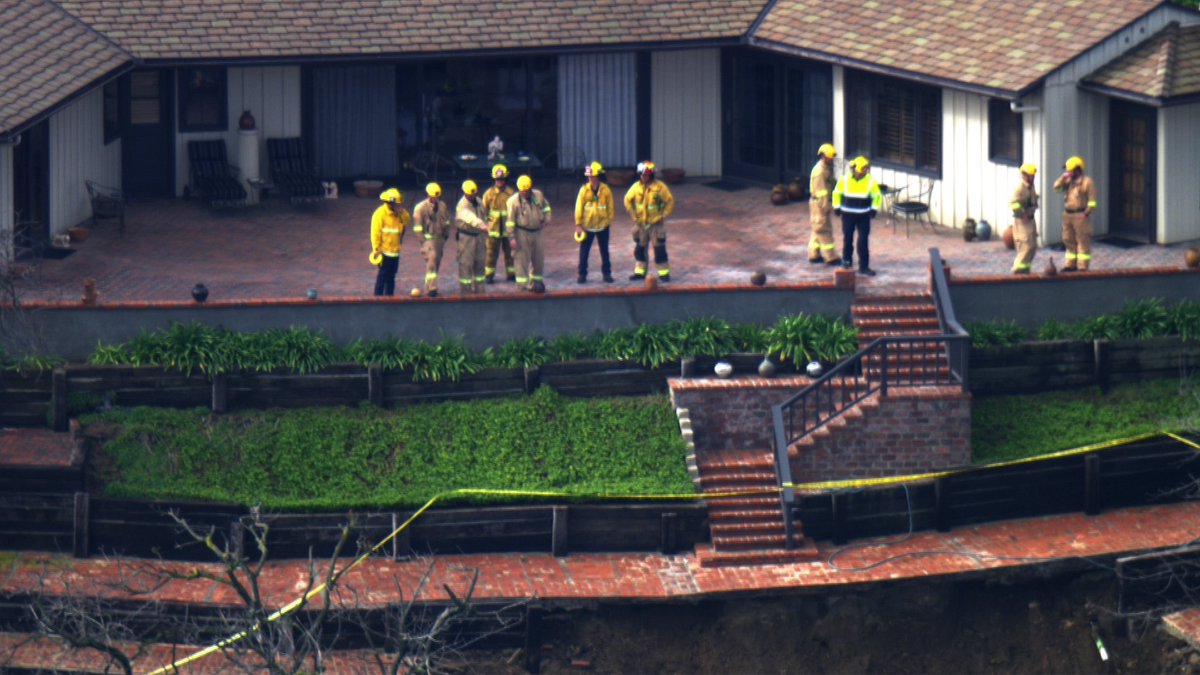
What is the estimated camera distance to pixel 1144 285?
34.9 metres

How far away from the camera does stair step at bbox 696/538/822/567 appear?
31.9m

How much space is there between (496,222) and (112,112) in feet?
25.0

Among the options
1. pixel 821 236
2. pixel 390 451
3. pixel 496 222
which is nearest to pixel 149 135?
pixel 496 222

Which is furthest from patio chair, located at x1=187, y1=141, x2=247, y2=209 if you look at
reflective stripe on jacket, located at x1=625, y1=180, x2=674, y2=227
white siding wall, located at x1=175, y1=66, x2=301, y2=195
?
reflective stripe on jacket, located at x1=625, y1=180, x2=674, y2=227

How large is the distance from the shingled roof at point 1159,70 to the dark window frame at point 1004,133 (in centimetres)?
120

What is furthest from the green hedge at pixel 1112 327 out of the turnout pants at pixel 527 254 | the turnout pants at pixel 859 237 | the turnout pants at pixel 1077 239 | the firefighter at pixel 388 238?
the firefighter at pixel 388 238

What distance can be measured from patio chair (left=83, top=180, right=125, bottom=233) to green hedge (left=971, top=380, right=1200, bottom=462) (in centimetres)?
1284

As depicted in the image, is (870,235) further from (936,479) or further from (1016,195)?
(936,479)

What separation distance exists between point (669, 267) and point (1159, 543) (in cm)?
810

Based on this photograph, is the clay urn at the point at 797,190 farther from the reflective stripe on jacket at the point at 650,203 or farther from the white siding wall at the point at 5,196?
the white siding wall at the point at 5,196

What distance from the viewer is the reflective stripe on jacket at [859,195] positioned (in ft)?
117

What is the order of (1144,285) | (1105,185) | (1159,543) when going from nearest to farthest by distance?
(1159,543), (1144,285), (1105,185)

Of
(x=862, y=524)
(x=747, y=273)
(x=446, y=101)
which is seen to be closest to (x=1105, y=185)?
(x=747, y=273)

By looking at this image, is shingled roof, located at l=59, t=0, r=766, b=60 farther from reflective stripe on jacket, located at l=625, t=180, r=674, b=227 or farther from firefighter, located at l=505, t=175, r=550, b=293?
firefighter, located at l=505, t=175, r=550, b=293
